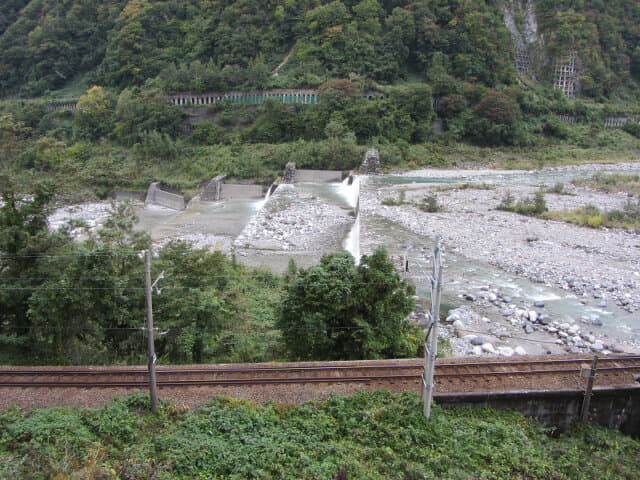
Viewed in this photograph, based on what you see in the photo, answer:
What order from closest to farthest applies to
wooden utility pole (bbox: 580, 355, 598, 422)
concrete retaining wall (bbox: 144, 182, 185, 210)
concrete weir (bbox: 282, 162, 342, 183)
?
1. wooden utility pole (bbox: 580, 355, 598, 422)
2. concrete retaining wall (bbox: 144, 182, 185, 210)
3. concrete weir (bbox: 282, 162, 342, 183)

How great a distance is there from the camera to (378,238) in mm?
21312

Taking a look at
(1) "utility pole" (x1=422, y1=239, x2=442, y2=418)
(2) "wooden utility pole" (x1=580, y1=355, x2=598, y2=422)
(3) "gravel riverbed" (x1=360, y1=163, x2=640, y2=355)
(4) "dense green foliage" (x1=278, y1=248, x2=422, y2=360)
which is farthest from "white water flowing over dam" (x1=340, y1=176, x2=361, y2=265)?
(1) "utility pole" (x1=422, y1=239, x2=442, y2=418)

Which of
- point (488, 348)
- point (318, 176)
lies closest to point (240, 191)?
point (318, 176)

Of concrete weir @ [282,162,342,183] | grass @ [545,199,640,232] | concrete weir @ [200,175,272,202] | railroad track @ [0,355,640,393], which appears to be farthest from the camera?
concrete weir @ [282,162,342,183]

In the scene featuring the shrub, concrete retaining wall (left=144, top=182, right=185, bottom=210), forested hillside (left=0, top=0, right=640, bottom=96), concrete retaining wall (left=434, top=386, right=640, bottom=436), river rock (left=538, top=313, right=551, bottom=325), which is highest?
forested hillside (left=0, top=0, right=640, bottom=96)

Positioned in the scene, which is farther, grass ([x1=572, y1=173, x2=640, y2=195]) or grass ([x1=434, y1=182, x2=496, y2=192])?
grass ([x1=434, y1=182, x2=496, y2=192])

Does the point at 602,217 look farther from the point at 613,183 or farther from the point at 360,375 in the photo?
the point at 360,375

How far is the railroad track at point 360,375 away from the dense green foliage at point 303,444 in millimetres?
662

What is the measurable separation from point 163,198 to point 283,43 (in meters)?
28.7

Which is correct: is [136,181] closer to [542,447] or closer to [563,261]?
[563,261]

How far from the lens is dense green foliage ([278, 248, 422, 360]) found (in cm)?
998

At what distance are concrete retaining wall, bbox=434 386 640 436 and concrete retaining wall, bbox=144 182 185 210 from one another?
3146 cm

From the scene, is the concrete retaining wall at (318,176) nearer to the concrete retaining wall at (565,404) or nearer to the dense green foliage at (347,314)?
the dense green foliage at (347,314)

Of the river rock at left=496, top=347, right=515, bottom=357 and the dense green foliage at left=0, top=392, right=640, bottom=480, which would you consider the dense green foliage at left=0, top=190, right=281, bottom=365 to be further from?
the river rock at left=496, top=347, right=515, bottom=357
